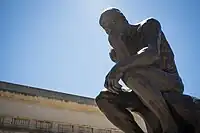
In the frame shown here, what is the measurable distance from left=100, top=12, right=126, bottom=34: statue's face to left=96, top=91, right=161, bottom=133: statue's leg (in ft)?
1.83

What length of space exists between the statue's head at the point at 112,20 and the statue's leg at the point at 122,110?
57 centimetres

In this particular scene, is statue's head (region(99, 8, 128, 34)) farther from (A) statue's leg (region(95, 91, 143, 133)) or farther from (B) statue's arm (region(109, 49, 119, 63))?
(A) statue's leg (region(95, 91, 143, 133))

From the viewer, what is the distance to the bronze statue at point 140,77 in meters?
2.60

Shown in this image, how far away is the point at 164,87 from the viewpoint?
2725 mm

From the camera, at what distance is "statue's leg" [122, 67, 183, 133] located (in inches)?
102

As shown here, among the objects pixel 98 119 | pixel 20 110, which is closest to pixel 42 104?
pixel 20 110

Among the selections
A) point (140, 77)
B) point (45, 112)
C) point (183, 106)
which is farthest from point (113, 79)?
point (45, 112)

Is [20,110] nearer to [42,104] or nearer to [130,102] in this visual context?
[42,104]

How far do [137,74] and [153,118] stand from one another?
1.34 feet

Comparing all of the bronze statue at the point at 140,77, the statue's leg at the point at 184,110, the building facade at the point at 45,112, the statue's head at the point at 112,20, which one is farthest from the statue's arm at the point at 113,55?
the building facade at the point at 45,112

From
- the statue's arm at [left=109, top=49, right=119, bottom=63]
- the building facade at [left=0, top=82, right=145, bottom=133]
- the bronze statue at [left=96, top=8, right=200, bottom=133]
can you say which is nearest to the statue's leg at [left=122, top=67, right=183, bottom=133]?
the bronze statue at [left=96, top=8, right=200, bottom=133]

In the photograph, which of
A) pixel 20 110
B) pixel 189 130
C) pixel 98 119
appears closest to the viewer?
pixel 189 130

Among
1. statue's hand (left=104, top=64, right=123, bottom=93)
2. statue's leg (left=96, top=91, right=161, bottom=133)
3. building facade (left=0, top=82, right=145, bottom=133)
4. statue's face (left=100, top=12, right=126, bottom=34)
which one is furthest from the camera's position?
building facade (left=0, top=82, right=145, bottom=133)

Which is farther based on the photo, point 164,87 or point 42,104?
point 42,104
